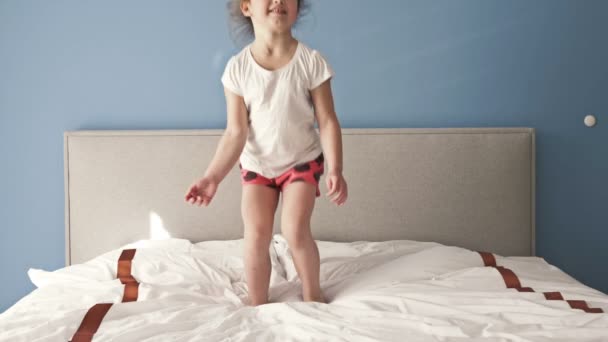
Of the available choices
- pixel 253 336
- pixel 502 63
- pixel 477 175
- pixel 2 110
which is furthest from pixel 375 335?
pixel 2 110

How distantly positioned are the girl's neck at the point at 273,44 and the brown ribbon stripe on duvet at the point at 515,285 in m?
0.94

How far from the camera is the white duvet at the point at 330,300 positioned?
1417 mm

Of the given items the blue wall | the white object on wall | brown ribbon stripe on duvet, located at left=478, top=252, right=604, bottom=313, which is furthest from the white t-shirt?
the white object on wall

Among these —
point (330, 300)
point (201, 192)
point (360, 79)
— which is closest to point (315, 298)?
point (330, 300)

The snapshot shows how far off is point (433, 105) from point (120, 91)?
1.35 meters

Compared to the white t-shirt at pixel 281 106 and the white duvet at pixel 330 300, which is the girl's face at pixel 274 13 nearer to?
the white t-shirt at pixel 281 106

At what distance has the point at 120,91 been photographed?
2734 mm

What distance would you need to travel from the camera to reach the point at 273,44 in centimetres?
185

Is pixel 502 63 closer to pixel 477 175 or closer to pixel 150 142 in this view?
pixel 477 175

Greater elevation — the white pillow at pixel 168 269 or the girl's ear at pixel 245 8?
the girl's ear at pixel 245 8

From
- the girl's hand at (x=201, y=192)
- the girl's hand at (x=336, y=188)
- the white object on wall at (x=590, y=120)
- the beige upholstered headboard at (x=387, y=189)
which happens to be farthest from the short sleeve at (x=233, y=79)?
the white object on wall at (x=590, y=120)

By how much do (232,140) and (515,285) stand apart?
3.07 ft

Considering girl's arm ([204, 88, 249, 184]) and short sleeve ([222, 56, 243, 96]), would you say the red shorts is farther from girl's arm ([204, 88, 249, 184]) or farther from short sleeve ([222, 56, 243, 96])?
short sleeve ([222, 56, 243, 96])

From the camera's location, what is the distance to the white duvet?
142cm
